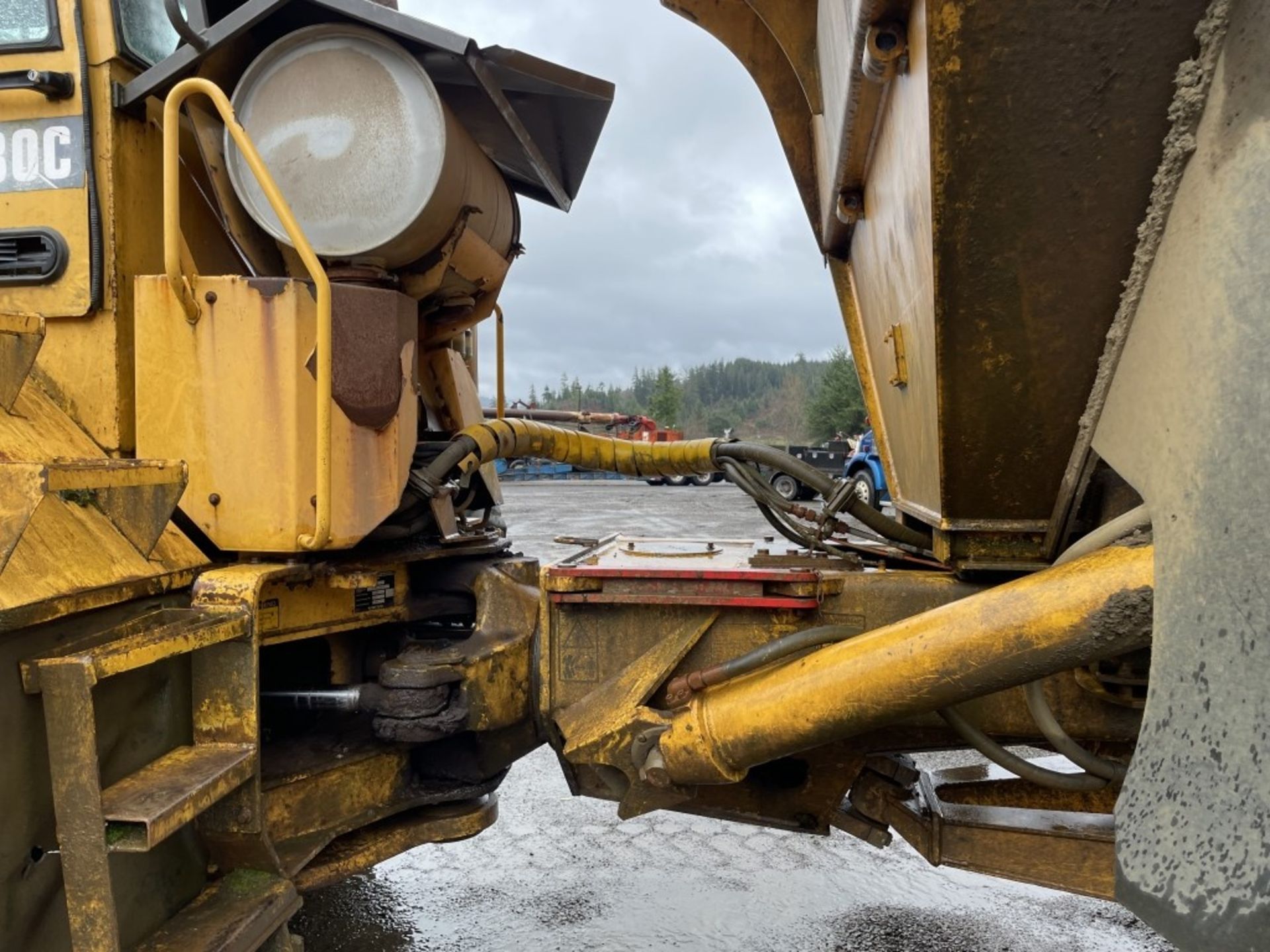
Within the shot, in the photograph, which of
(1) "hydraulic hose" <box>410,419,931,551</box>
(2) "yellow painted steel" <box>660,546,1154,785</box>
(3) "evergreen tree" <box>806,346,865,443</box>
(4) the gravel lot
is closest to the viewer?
(2) "yellow painted steel" <box>660,546,1154,785</box>

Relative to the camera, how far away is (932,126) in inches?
59.3

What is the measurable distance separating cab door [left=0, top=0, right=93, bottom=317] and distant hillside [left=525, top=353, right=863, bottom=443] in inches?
1490

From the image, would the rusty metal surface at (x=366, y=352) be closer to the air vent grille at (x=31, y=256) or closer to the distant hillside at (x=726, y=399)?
the air vent grille at (x=31, y=256)

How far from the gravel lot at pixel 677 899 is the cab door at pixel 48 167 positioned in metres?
2.35

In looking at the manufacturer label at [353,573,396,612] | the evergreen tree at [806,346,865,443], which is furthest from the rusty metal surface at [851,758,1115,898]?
the evergreen tree at [806,346,865,443]

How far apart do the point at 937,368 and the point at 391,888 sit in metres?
2.97

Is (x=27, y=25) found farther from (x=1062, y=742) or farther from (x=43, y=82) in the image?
(x=1062, y=742)

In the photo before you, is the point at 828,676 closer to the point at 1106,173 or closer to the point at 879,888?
the point at 1106,173

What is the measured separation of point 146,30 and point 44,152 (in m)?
0.45

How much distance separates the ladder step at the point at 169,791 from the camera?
1.62m

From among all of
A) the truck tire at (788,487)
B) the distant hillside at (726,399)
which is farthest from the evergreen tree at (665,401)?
the truck tire at (788,487)

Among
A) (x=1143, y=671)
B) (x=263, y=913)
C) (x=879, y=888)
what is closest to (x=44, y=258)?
(x=263, y=913)

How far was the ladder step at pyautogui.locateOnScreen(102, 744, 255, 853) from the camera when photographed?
162 centimetres

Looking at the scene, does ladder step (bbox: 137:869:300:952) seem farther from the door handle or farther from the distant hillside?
the distant hillside
